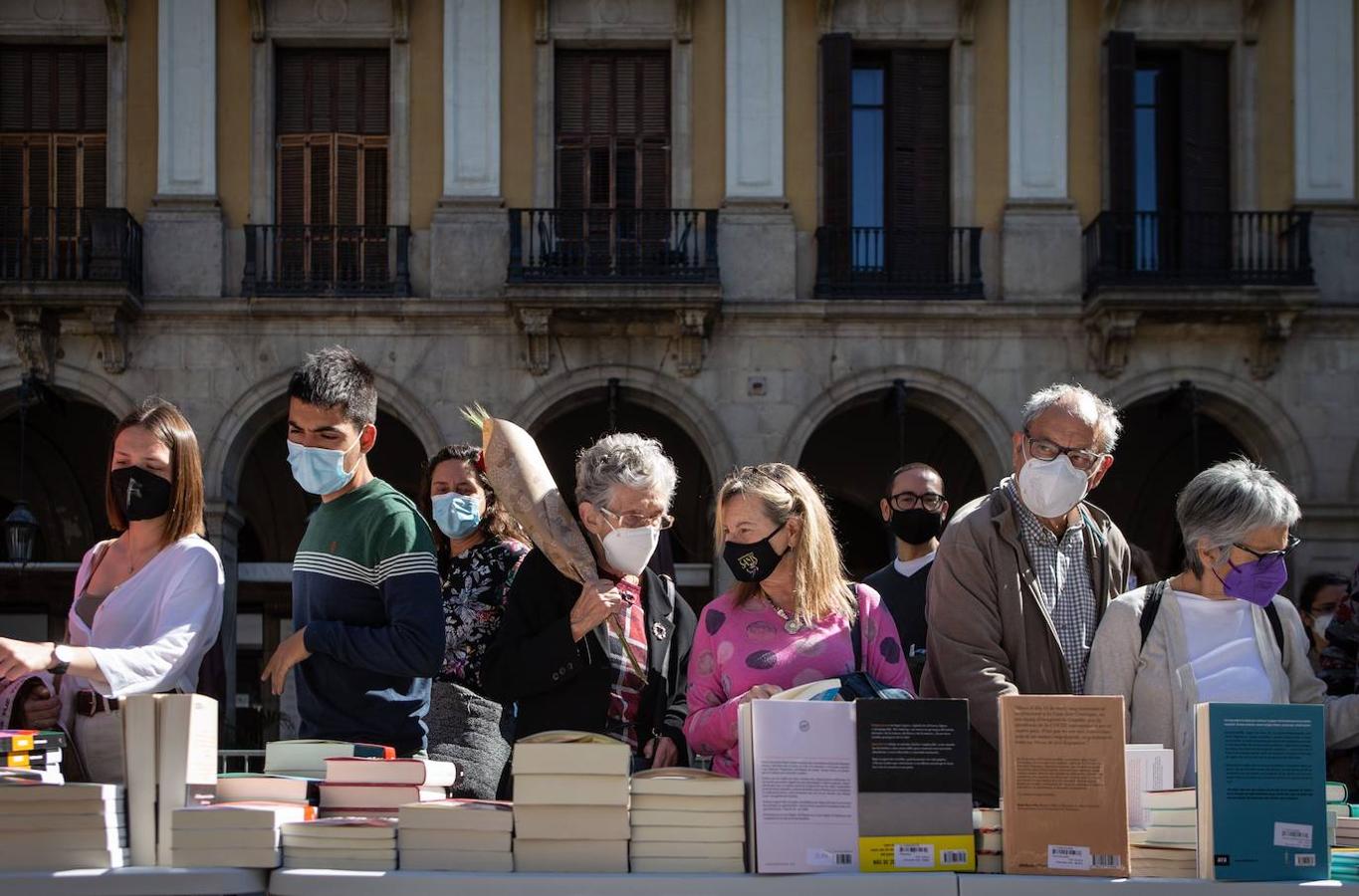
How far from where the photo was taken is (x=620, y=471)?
443 cm

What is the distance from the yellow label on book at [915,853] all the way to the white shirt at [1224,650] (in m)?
1.12

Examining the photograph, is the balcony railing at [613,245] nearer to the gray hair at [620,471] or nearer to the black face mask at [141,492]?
the gray hair at [620,471]

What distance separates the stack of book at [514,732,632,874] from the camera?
11.1 feet

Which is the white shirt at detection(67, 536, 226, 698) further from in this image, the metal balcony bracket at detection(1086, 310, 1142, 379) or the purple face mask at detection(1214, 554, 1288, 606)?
the metal balcony bracket at detection(1086, 310, 1142, 379)

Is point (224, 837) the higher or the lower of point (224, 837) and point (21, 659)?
the lower

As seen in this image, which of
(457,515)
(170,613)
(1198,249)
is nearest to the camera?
(170,613)

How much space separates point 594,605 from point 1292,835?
1708 mm

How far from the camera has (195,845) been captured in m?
3.38

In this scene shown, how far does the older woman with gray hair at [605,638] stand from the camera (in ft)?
14.4

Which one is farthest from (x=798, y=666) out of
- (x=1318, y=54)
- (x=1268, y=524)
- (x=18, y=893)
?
(x=1318, y=54)

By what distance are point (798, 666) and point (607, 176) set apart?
1291 cm

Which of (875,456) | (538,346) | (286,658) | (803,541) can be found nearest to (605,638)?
(803,541)

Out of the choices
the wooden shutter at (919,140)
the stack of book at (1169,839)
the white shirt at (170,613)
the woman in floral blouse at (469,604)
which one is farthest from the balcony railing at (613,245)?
the stack of book at (1169,839)

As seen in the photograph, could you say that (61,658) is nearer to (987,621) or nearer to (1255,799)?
(987,621)
